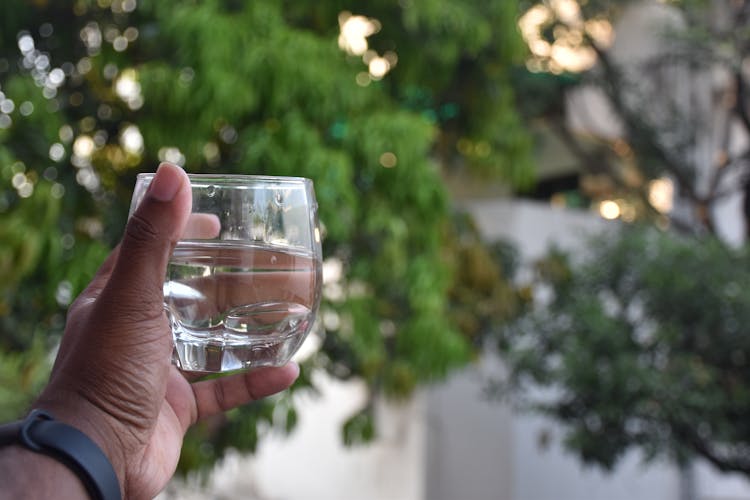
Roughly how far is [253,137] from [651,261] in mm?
2109

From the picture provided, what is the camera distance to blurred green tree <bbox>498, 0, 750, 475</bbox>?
4.43 meters

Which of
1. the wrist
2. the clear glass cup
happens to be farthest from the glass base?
the wrist

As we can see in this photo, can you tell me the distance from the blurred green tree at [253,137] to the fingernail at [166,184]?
90.1 inches

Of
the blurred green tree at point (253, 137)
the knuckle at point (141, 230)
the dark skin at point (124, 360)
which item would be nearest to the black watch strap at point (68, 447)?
the dark skin at point (124, 360)

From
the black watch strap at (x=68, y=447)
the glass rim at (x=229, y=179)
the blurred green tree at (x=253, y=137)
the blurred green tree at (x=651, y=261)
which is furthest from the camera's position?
the blurred green tree at (x=651, y=261)

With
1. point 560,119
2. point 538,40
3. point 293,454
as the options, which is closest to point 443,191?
point 538,40

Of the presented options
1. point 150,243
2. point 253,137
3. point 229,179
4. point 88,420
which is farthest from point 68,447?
point 253,137

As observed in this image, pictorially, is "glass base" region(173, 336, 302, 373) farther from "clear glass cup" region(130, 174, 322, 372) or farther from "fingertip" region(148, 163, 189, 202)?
"fingertip" region(148, 163, 189, 202)

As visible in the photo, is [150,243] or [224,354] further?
[224,354]

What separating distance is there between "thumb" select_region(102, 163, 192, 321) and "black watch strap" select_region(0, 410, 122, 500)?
10 cm

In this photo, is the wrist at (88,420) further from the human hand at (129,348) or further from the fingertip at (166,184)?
the fingertip at (166,184)

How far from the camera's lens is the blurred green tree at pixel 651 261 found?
4426mm

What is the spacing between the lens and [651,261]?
471 centimetres

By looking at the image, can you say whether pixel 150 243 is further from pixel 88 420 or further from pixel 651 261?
pixel 651 261
